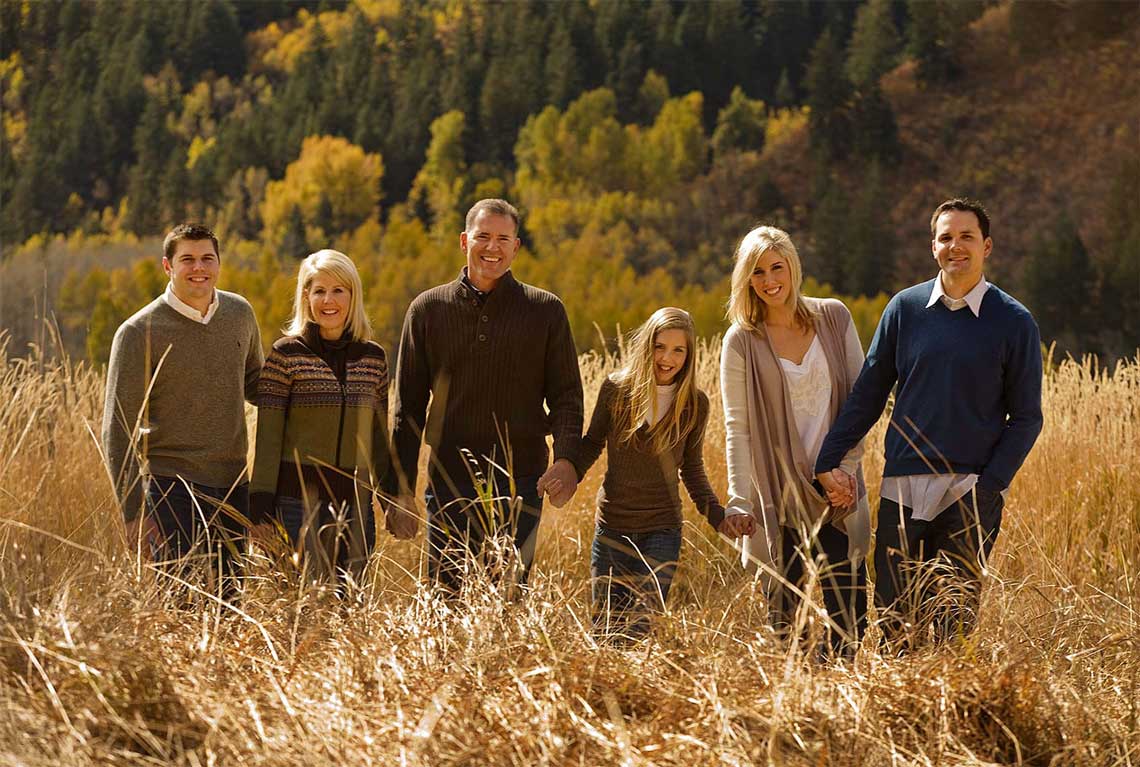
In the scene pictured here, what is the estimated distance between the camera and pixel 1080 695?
131 inches

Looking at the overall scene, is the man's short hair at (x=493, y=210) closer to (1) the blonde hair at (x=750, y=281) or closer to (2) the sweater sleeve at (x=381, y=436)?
(2) the sweater sleeve at (x=381, y=436)

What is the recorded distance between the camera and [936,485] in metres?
3.84

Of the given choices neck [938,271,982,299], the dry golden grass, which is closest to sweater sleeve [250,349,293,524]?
the dry golden grass

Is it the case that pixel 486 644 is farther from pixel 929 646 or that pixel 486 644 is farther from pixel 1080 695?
pixel 1080 695

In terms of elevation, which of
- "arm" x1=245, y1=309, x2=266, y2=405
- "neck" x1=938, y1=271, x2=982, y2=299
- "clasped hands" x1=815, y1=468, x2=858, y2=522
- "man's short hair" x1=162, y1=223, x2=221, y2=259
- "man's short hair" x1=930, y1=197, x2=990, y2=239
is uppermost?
"man's short hair" x1=930, y1=197, x2=990, y2=239

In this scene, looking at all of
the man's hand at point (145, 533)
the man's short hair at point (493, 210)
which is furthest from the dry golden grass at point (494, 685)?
the man's short hair at point (493, 210)

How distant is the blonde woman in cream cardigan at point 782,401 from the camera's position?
4035 millimetres

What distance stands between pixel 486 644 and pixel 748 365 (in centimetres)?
136

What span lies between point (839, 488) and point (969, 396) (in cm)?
45

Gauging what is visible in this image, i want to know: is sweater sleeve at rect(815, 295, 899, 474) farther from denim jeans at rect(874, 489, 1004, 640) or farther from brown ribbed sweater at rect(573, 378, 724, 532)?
brown ribbed sweater at rect(573, 378, 724, 532)

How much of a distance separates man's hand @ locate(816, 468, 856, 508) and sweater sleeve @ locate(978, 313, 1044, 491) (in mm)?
363

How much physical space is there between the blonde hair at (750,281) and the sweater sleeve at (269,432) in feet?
4.54

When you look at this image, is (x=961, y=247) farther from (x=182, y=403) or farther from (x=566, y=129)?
(x=566, y=129)

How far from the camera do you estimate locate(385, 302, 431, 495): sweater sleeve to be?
433cm
